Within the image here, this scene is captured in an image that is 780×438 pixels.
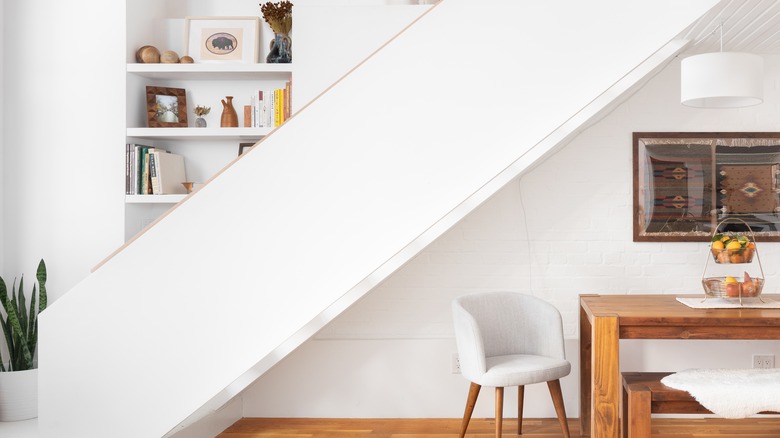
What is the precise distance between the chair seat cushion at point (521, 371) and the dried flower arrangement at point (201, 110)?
83.3 inches

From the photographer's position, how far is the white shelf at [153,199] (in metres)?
3.81

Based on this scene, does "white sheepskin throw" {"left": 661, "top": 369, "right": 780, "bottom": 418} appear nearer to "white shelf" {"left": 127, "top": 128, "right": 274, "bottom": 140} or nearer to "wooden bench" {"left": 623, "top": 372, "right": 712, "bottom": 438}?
"wooden bench" {"left": 623, "top": 372, "right": 712, "bottom": 438}

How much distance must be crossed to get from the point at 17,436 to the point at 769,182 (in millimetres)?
4208

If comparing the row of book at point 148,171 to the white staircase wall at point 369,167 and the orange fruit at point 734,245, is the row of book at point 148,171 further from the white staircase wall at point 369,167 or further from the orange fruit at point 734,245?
the orange fruit at point 734,245

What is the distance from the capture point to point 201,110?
159 inches

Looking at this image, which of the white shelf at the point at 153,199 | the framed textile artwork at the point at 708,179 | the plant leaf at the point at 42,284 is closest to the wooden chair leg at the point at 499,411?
the framed textile artwork at the point at 708,179

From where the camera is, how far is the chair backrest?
11.6 ft

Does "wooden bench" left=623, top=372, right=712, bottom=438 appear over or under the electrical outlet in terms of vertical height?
over

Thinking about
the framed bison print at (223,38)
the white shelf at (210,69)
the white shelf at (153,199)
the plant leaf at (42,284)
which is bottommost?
the plant leaf at (42,284)

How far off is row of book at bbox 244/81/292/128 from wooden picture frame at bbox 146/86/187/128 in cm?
43

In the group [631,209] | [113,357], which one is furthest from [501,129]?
[631,209]

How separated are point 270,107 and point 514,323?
1758mm

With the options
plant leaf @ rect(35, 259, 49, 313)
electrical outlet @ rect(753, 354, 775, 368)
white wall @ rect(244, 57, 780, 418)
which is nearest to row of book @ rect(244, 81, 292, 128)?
white wall @ rect(244, 57, 780, 418)

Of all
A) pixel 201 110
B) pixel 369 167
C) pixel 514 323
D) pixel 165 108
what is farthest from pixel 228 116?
pixel 514 323
